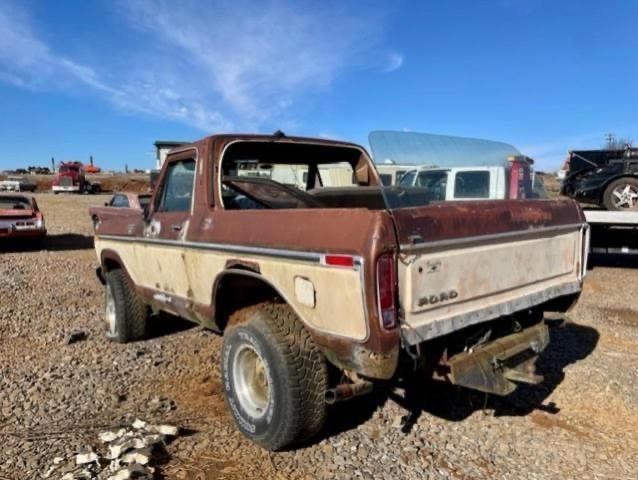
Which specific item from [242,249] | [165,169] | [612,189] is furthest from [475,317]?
[612,189]

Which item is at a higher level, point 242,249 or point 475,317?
point 242,249

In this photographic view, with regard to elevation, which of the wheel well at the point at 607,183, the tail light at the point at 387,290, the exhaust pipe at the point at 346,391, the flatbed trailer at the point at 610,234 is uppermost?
the wheel well at the point at 607,183

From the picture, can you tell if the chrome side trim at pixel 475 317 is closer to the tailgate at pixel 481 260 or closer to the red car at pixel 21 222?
the tailgate at pixel 481 260

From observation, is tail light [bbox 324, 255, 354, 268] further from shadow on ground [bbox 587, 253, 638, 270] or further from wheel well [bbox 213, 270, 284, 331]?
shadow on ground [bbox 587, 253, 638, 270]

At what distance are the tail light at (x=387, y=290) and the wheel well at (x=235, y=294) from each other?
3.26 feet

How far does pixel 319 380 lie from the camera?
3.00m

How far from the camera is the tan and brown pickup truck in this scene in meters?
2.50

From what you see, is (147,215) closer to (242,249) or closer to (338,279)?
(242,249)

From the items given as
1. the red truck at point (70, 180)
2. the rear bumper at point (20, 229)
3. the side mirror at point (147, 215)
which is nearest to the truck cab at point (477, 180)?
the side mirror at point (147, 215)

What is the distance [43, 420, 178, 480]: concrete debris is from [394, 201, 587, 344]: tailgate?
1.77 metres

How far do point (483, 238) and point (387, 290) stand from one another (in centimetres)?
82

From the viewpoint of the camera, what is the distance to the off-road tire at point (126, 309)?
17.3 feet

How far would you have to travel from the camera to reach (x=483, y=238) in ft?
9.51

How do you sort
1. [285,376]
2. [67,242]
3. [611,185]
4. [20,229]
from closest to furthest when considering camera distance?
[285,376]
[611,185]
[20,229]
[67,242]
